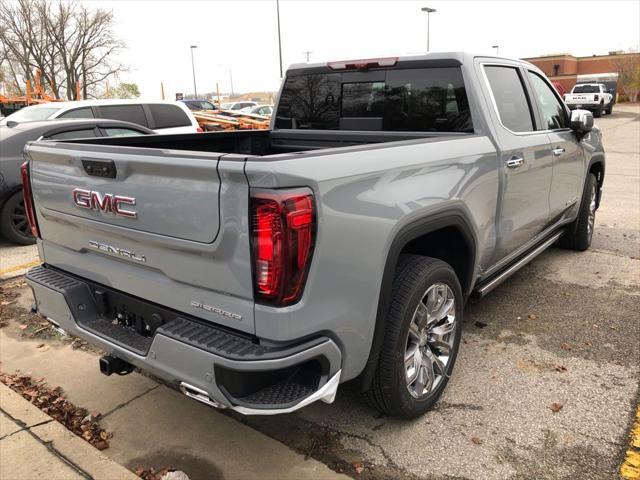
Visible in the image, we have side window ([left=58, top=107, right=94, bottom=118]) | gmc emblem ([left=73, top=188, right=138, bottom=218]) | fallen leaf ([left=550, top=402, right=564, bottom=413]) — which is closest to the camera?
gmc emblem ([left=73, top=188, right=138, bottom=218])

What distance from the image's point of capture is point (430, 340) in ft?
9.84

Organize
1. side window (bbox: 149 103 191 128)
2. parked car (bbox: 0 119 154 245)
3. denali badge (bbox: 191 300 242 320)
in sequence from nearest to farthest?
denali badge (bbox: 191 300 242 320) → parked car (bbox: 0 119 154 245) → side window (bbox: 149 103 191 128)

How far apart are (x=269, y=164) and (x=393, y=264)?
0.82 m

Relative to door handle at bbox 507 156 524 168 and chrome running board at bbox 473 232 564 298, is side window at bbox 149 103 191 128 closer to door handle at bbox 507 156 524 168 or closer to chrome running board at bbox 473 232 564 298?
chrome running board at bbox 473 232 564 298

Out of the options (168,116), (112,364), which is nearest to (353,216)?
(112,364)

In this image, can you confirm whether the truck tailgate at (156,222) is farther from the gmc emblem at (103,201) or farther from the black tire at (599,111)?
the black tire at (599,111)

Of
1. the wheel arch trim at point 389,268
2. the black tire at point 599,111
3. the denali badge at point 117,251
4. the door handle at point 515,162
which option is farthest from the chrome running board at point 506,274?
the black tire at point 599,111

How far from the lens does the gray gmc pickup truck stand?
6.72 feet

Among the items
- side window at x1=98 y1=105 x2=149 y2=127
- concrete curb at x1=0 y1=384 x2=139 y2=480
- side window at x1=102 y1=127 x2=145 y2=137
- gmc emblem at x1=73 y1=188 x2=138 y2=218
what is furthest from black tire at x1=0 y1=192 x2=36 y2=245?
gmc emblem at x1=73 y1=188 x2=138 y2=218

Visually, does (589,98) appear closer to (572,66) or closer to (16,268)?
(16,268)

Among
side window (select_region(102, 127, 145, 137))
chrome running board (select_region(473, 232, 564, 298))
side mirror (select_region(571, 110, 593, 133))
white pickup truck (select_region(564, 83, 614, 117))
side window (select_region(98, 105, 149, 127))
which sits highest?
side mirror (select_region(571, 110, 593, 133))

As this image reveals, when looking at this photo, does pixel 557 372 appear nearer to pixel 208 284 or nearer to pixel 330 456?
pixel 330 456

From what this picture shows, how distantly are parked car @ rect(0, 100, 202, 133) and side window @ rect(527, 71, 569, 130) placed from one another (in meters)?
5.75

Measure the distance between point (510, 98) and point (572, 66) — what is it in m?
75.0
